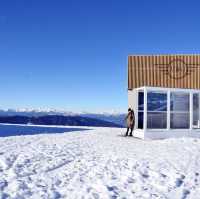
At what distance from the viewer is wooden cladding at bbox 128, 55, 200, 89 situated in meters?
21.8

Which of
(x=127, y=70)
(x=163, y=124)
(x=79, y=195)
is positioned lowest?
(x=79, y=195)

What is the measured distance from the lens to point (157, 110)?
1861 centimetres

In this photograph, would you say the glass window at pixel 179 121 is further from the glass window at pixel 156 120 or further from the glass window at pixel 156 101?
the glass window at pixel 156 101

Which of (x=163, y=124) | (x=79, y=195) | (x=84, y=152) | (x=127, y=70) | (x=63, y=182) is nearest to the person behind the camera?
(x=79, y=195)

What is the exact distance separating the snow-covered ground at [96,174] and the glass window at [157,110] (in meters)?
6.53

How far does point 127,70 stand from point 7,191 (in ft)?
52.6

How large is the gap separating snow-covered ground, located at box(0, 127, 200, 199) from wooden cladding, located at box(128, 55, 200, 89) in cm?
1022

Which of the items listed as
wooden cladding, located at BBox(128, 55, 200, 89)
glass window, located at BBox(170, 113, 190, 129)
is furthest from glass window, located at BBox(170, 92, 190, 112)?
wooden cladding, located at BBox(128, 55, 200, 89)

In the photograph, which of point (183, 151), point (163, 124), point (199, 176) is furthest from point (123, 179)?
point (163, 124)

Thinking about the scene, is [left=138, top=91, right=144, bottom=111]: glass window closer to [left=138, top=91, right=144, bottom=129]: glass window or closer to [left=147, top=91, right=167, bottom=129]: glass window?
[left=138, top=91, right=144, bottom=129]: glass window

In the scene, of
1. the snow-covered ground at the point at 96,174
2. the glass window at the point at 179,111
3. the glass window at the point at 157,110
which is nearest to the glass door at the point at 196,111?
the glass window at the point at 179,111

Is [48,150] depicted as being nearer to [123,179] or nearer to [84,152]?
[84,152]

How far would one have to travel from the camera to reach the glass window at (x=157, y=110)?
1847 cm

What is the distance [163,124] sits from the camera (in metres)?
18.6
